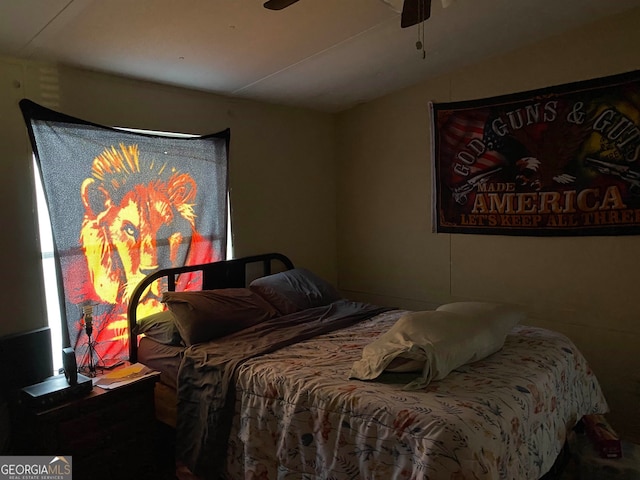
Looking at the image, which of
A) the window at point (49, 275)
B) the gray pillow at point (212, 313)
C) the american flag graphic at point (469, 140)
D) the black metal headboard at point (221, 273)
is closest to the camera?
the window at point (49, 275)

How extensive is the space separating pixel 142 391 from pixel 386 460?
4.79 ft

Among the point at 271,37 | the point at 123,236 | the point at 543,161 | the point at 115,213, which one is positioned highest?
the point at 271,37

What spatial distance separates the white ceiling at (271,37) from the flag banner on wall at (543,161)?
442 mm

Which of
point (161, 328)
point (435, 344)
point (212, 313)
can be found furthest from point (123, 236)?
point (435, 344)

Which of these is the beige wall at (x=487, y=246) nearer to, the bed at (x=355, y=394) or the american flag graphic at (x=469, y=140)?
the american flag graphic at (x=469, y=140)

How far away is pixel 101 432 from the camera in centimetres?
234

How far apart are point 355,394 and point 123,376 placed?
1.41 m

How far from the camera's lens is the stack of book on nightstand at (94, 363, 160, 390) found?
2.46 m

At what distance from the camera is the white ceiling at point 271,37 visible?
2186 mm

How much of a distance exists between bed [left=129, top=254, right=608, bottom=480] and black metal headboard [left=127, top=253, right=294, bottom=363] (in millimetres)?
17

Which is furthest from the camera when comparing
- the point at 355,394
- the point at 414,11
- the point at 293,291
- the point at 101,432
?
the point at 293,291

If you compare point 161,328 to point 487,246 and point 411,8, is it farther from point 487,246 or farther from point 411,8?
point 487,246

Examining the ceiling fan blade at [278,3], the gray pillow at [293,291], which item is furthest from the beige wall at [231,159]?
the ceiling fan blade at [278,3]

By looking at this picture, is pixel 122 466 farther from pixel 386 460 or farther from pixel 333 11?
pixel 333 11
